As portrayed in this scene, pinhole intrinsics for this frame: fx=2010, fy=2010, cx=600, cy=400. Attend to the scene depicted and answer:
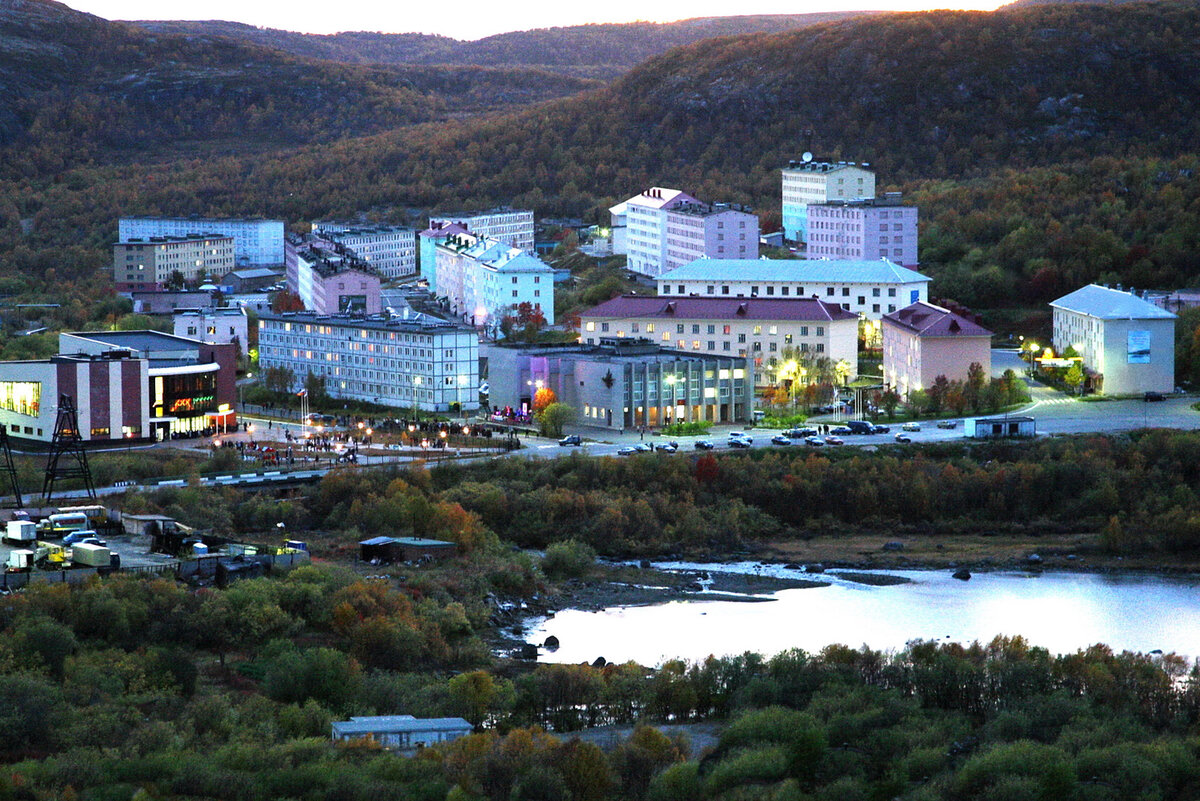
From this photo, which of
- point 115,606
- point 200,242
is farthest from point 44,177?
point 115,606

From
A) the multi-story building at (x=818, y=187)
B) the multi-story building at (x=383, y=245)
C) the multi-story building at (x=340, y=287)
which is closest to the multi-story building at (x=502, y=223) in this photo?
the multi-story building at (x=383, y=245)

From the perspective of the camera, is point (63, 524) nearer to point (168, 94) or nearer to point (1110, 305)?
point (1110, 305)

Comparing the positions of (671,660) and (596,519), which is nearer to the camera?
(671,660)

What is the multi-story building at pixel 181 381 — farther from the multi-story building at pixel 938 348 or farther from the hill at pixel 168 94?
the hill at pixel 168 94

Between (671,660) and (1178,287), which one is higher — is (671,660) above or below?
below

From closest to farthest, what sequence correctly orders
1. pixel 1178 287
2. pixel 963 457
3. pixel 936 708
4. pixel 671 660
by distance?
pixel 936 708 < pixel 671 660 < pixel 963 457 < pixel 1178 287

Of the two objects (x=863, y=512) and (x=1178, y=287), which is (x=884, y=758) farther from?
(x=1178, y=287)

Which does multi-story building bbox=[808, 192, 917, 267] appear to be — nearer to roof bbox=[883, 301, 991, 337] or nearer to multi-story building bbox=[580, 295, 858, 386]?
multi-story building bbox=[580, 295, 858, 386]
